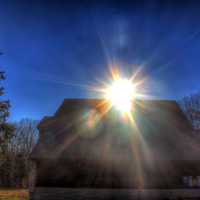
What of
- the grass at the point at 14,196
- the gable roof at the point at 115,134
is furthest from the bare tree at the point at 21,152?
the gable roof at the point at 115,134

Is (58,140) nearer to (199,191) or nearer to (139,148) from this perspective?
(139,148)

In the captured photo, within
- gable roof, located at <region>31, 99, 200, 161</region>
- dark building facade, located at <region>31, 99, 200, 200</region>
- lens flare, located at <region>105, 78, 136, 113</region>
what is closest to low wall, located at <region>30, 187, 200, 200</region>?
dark building facade, located at <region>31, 99, 200, 200</region>

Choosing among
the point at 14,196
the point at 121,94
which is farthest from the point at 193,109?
the point at 14,196

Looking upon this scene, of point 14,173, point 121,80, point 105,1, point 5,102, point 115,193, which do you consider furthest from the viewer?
point 14,173

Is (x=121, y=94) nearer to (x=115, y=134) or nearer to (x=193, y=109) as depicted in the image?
(x=115, y=134)

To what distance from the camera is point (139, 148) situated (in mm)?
14312

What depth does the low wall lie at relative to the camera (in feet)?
43.1

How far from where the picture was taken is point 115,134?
15398 millimetres

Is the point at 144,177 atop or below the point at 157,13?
below

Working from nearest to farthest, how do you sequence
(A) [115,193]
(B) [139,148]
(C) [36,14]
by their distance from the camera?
(C) [36,14], (A) [115,193], (B) [139,148]

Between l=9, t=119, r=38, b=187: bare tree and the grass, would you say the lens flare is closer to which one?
the grass

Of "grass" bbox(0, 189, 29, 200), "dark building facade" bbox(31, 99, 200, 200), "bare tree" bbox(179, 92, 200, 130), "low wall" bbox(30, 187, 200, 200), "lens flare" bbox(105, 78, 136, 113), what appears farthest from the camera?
"bare tree" bbox(179, 92, 200, 130)

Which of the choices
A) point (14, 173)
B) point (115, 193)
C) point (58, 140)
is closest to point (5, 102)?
point (58, 140)

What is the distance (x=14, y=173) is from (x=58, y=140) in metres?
24.7
